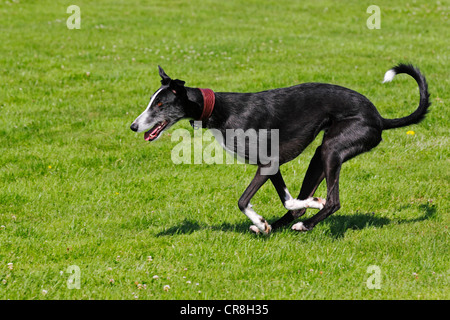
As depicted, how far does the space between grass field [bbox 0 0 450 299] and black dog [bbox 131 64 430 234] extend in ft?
1.89

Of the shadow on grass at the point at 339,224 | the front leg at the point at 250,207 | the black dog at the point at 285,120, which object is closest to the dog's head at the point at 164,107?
the black dog at the point at 285,120

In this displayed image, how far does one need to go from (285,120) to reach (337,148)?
0.66 metres

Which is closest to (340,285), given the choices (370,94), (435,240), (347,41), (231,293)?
(231,293)

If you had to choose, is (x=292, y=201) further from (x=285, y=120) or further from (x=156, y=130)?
(x=156, y=130)

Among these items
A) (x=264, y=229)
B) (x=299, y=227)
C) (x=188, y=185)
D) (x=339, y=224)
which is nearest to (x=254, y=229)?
(x=264, y=229)

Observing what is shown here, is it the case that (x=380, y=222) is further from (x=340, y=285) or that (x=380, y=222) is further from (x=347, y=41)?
(x=347, y=41)

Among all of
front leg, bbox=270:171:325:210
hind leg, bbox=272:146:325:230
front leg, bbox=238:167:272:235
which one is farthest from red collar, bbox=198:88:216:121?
hind leg, bbox=272:146:325:230

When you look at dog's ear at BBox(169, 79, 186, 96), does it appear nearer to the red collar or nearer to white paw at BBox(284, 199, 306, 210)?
the red collar

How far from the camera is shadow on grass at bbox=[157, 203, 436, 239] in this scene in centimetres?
696

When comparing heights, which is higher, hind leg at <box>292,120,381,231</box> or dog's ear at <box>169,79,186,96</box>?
dog's ear at <box>169,79,186,96</box>

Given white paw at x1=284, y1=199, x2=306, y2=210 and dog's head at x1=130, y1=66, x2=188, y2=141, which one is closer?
dog's head at x1=130, y1=66, x2=188, y2=141

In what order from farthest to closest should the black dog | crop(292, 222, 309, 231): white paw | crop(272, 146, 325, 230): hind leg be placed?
crop(272, 146, 325, 230): hind leg
crop(292, 222, 309, 231): white paw
the black dog

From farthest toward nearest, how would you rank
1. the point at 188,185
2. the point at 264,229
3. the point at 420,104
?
the point at 188,185
the point at 420,104
the point at 264,229

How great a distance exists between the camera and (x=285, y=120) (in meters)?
6.62
